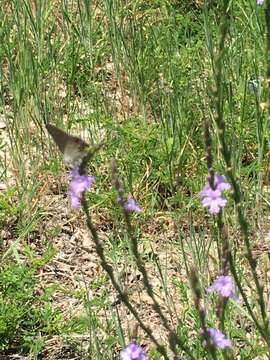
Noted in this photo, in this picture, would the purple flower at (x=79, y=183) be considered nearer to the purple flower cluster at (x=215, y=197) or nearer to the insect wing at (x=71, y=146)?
the insect wing at (x=71, y=146)

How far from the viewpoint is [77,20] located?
421cm

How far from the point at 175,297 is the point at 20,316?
560 mm

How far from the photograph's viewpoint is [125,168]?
3191mm

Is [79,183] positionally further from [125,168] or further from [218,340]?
[125,168]

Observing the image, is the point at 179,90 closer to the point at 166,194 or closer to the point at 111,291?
the point at 166,194

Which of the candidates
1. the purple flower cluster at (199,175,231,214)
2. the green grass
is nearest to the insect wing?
the purple flower cluster at (199,175,231,214)

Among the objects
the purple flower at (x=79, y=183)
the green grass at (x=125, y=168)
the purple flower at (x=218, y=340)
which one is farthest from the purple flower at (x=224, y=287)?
the green grass at (x=125, y=168)

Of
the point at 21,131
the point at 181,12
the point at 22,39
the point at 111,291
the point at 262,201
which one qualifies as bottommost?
the point at 111,291

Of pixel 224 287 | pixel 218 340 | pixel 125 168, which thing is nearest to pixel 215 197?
pixel 224 287

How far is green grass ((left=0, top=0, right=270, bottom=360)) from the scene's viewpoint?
101 inches

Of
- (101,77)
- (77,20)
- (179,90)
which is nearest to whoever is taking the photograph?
(179,90)

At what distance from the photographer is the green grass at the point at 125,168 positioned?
2576 millimetres

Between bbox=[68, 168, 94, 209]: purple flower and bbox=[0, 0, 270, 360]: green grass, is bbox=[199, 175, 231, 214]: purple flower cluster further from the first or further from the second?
bbox=[0, 0, 270, 360]: green grass

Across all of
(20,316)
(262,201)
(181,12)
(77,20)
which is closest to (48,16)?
(77,20)
